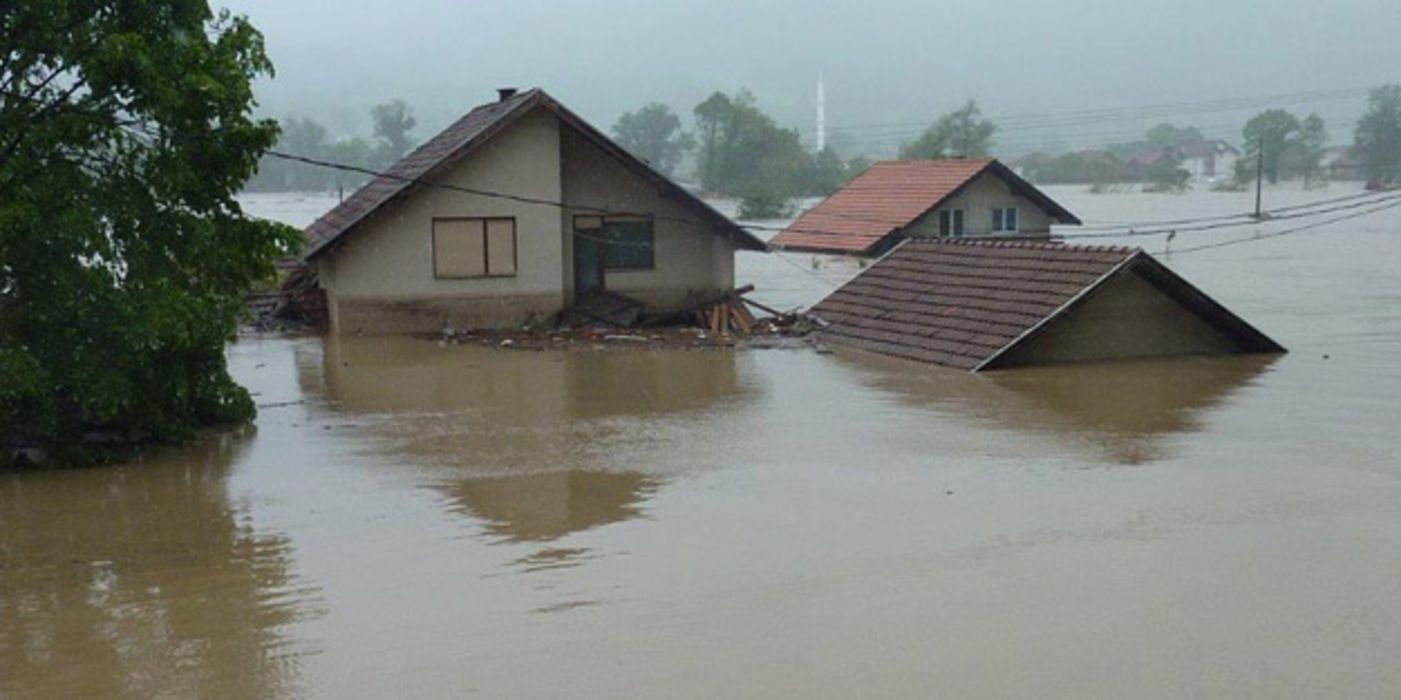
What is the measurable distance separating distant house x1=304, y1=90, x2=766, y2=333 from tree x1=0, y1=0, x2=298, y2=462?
1039cm

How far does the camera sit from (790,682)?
8227mm

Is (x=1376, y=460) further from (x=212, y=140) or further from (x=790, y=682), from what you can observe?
(x=212, y=140)

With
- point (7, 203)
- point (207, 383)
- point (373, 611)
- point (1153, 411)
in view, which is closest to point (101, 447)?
point (207, 383)

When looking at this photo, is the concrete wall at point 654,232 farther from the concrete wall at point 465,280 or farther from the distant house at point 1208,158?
the distant house at point 1208,158

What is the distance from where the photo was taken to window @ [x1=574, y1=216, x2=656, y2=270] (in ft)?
92.5

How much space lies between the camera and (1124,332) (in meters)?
23.4

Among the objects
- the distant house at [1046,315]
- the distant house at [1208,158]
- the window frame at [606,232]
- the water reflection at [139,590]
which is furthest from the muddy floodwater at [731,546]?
the distant house at [1208,158]

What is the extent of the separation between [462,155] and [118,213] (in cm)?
1163

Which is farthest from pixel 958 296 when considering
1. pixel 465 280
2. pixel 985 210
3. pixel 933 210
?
pixel 985 210

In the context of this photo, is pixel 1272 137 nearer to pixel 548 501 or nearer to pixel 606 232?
pixel 606 232

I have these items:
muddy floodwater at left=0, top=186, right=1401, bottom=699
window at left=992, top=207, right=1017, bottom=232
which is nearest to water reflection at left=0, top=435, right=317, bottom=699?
muddy floodwater at left=0, top=186, right=1401, bottom=699

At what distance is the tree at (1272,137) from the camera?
83.9 metres

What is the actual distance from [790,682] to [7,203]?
981cm

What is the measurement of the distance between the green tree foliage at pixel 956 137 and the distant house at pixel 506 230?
49090 millimetres
